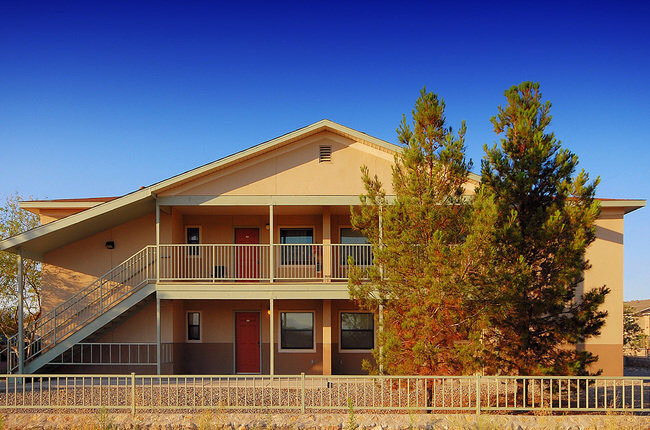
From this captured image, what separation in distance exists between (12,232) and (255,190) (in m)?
14.7

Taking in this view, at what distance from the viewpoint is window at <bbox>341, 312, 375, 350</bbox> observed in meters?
18.3

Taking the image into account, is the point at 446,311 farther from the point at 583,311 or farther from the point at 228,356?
the point at 228,356

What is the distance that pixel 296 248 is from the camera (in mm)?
18438

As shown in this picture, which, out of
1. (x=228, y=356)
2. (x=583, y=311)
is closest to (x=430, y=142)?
(x=583, y=311)

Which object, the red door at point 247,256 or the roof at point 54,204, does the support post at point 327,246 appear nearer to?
the red door at point 247,256

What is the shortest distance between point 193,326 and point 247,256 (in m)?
3.10

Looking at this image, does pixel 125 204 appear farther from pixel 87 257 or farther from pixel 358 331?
pixel 358 331

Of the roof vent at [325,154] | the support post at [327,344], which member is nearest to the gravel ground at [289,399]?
the support post at [327,344]

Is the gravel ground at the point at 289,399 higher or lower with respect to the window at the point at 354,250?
lower

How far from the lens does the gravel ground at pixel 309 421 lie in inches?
393

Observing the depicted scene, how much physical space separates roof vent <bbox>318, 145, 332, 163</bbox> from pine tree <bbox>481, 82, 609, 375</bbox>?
17.8ft

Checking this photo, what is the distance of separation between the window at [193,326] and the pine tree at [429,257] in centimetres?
862

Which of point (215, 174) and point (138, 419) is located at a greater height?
point (215, 174)

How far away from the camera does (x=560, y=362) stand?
1182 centimetres
